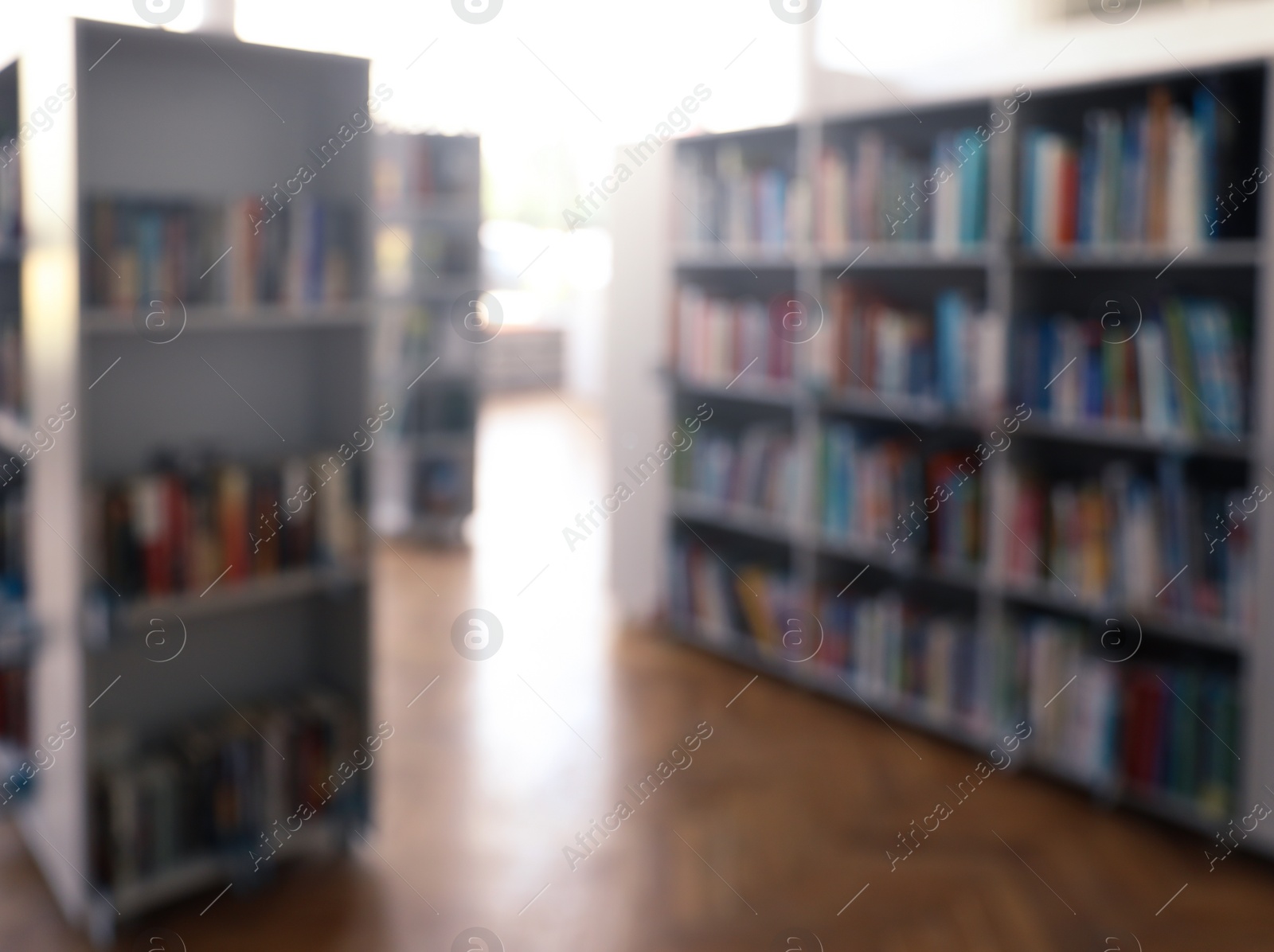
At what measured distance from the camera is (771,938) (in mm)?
2607

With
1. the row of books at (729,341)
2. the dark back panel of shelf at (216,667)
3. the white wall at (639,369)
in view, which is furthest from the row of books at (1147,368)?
the dark back panel of shelf at (216,667)

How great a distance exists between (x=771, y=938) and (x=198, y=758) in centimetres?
138

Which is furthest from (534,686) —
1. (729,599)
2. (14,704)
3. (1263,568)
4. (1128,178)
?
(1128,178)

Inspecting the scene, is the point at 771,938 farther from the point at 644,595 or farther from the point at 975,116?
the point at 975,116

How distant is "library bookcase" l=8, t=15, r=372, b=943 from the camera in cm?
244

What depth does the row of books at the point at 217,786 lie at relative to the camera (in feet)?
8.40

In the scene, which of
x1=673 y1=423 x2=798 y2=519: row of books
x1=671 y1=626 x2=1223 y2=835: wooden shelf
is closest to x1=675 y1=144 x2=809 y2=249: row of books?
x1=673 y1=423 x2=798 y2=519: row of books

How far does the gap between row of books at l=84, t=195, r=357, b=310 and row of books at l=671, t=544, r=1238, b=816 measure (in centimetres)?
212

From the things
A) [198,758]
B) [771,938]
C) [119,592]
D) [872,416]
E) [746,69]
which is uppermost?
[746,69]

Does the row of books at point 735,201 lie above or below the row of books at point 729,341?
above

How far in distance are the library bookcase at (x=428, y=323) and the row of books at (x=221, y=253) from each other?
349cm

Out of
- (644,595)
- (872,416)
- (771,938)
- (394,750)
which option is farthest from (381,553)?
(771,938)

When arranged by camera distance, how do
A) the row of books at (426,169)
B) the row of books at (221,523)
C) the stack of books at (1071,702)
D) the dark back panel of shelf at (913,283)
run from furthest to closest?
the row of books at (426,169) < the dark back panel of shelf at (913,283) < the stack of books at (1071,702) < the row of books at (221,523)

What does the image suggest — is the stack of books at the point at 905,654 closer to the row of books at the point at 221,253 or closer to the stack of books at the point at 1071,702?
the stack of books at the point at 1071,702
